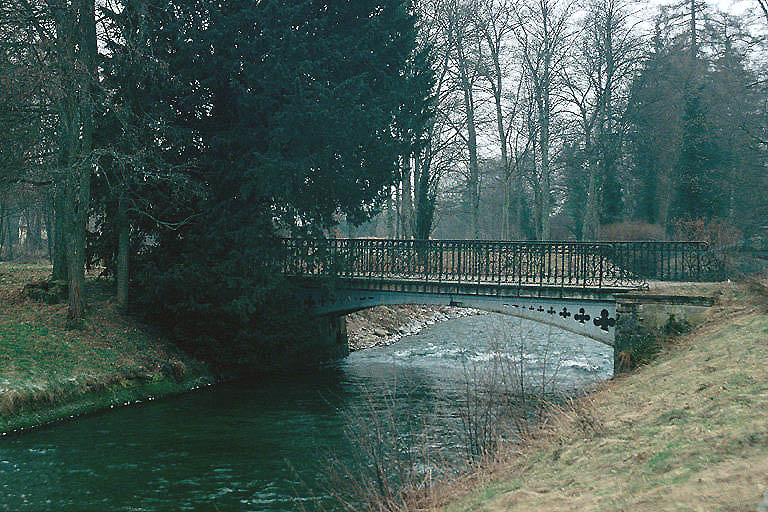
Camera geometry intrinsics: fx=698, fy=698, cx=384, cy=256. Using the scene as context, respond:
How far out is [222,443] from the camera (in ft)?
41.0

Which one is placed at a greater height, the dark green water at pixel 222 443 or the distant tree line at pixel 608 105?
the distant tree line at pixel 608 105

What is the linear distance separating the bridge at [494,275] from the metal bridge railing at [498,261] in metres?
0.03

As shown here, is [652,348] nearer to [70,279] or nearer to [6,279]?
[70,279]

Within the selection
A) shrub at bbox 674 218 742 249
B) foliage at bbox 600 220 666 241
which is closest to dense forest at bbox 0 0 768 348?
shrub at bbox 674 218 742 249

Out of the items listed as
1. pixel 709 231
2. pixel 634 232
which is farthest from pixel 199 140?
pixel 634 232

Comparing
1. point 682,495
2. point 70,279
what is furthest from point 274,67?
point 682,495

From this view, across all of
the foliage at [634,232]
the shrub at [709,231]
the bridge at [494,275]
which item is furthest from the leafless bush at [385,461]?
the foliage at [634,232]

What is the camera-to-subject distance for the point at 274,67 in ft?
57.5

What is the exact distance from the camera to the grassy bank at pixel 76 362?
13.4 meters

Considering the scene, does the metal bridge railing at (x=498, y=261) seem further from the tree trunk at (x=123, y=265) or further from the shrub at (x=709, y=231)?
the shrub at (x=709, y=231)

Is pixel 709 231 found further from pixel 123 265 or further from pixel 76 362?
pixel 76 362

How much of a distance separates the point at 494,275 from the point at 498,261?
385mm

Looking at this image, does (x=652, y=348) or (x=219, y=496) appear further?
(x=652, y=348)

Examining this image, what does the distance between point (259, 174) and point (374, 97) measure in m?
4.26
